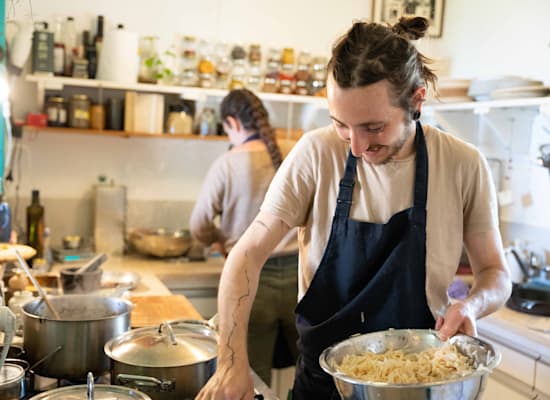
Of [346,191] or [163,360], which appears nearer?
[163,360]

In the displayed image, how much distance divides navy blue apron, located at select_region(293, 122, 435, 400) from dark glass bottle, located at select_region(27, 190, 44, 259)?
80.4 inches

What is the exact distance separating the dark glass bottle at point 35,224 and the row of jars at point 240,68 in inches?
32.3

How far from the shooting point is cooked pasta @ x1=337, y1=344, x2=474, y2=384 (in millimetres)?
1209

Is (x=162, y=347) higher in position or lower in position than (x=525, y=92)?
lower

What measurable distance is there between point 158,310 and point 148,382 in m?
0.90

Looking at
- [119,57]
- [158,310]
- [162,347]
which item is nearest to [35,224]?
[119,57]

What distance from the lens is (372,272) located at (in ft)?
5.36

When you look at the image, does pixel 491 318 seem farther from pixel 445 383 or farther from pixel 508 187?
pixel 445 383

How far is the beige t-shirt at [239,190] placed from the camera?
2.96 metres

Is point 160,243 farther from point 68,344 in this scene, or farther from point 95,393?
point 95,393

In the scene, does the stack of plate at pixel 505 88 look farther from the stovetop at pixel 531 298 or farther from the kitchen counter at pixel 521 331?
the kitchen counter at pixel 521 331

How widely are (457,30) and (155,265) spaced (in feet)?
7.09

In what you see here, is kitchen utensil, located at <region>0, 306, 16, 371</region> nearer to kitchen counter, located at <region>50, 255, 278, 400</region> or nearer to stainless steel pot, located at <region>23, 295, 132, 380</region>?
stainless steel pot, located at <region>23, 295, 132, 380</region>

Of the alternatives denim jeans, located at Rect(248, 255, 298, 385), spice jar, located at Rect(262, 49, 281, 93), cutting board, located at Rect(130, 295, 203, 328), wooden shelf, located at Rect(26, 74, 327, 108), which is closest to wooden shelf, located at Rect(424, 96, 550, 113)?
wooden shelf, located at Rect(26, 74, 327, 108)
